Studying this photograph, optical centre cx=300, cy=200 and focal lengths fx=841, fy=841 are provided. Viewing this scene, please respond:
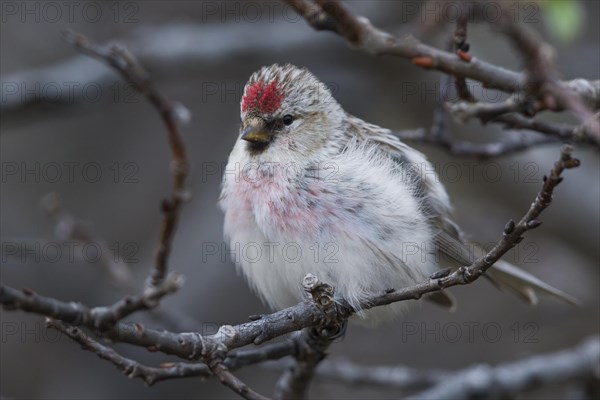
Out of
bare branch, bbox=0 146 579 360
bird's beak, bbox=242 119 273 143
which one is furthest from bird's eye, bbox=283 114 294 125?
bare branch, bbox=0 146 579 360

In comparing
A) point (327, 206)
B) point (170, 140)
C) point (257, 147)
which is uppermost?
point (257, 147)

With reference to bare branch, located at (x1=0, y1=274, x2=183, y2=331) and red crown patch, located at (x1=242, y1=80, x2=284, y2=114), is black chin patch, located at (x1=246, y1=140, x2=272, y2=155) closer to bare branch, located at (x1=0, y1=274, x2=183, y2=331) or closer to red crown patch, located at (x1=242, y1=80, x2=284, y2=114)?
red crown patch, located at (x1=242, y1=80, x2=284, y2=114)

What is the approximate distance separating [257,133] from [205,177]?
3.03m

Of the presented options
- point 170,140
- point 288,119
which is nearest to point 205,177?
point 288,119

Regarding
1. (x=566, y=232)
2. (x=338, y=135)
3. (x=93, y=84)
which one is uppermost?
(x=566, y=232)

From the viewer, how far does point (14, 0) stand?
7.77 meters

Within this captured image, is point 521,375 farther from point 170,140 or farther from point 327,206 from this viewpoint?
point 170,140

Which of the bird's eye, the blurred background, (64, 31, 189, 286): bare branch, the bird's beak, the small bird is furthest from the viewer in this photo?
the blurred background

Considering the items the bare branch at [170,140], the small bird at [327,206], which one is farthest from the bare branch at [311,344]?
the bare branch at [170,140]

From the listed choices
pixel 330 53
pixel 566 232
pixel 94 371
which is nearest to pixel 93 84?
pixel 330 53

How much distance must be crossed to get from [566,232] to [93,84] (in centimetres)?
357

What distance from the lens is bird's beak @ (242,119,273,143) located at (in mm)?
4340

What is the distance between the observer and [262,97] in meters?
4.40

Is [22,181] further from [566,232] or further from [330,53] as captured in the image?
[566,232]
